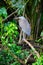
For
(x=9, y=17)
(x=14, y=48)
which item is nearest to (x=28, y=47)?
(x=14, y=48)

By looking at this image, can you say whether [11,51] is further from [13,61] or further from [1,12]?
[1,12]

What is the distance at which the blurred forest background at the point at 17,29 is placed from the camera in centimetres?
186

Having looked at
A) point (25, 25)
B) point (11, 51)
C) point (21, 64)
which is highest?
point (25, 25)

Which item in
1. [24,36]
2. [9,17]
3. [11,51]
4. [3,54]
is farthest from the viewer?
[9,17]

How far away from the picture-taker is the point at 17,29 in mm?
2334

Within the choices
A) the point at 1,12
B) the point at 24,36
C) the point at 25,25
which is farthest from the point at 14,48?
the point at 1,12

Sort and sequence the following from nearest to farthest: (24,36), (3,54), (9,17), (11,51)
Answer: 1. (11,51)
2. (3,54)
3. (24,36)
4. (9,17)

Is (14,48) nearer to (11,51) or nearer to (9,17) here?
(11,51)

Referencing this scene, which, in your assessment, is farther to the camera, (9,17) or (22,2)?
(9,17)

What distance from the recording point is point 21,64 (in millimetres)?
1845

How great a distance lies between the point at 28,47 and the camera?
1.90 metres

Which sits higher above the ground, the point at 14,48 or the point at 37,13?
the point at 37,13

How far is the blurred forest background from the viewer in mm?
1856

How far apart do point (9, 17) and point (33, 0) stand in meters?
0.39
